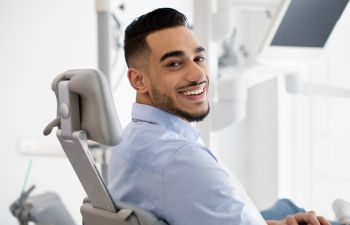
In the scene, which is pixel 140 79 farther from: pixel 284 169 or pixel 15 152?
pixel 284 169

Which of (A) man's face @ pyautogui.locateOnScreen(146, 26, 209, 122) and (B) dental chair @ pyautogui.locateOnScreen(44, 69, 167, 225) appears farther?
(A) man's face @ pyautogui.locateOnScreen(146, 26, 209, 122)

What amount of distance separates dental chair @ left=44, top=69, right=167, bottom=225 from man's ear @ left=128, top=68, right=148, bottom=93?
10.0 inches

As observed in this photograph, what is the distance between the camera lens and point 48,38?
2.68 m

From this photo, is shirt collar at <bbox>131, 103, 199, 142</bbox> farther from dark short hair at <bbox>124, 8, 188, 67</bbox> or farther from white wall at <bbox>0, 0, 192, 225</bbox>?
white wall at <bbox>0, 0, 192, 225</bbox>

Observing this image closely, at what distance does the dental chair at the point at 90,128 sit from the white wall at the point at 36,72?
1580 millimetres

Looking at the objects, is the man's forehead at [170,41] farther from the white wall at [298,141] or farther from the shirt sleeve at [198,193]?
the white wall at [298,141]

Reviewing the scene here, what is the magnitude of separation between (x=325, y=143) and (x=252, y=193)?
842 millimetres

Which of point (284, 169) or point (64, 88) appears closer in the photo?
point (64, 88)

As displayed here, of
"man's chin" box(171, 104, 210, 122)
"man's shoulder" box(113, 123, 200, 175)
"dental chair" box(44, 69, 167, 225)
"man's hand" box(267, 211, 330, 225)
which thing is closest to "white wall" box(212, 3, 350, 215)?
"man's hand" box(267, 211, 330, 225)

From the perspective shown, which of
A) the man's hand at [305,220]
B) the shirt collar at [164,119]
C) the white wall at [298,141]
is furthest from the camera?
the white wall at [298,141]

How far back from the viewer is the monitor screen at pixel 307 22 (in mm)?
1591

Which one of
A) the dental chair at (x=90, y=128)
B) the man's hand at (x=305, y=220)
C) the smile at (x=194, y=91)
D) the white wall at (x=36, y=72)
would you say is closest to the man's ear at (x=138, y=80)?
the smile at (x=194, y=91)

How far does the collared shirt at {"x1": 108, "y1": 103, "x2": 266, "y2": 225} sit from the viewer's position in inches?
38.8

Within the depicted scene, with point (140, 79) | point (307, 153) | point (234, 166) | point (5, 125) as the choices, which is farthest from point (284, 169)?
point (140, 79)
